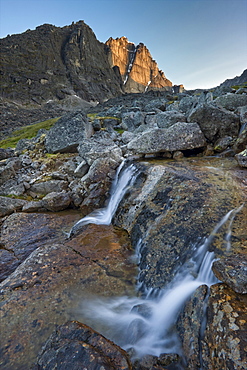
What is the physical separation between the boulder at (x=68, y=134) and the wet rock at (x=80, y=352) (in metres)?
16.2

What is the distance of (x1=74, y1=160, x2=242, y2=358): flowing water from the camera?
4.36 meters

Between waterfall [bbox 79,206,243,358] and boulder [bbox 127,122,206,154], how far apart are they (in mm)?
7315

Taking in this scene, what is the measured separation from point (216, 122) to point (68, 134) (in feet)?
43.3

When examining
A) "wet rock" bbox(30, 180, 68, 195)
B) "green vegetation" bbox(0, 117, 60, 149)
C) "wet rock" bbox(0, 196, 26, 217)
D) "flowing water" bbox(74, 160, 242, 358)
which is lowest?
"flowing water" bbox(74, 160, 242, 358)

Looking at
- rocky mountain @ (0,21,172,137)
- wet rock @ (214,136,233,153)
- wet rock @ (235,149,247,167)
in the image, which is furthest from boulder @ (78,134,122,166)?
rocky mountain @ (0,21,172,137)

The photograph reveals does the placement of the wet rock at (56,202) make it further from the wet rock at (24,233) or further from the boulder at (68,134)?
the boulder at (68,134)

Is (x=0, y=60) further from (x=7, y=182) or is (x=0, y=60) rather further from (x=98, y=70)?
(x=7, y=182)

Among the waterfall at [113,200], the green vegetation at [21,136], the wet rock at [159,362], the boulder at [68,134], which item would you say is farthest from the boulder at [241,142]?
the green vegetation at [21,136]

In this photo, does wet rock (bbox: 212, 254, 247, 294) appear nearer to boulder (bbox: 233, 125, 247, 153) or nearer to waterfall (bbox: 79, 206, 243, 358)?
waterfall (bbox: 79, 206, 243, 358)

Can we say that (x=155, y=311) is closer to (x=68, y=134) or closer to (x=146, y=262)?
(x=146, y=262)

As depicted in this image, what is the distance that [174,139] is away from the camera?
1230cm

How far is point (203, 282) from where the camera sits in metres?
4.65

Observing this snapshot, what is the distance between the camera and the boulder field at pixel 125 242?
144 inches

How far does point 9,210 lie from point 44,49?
185088mm
